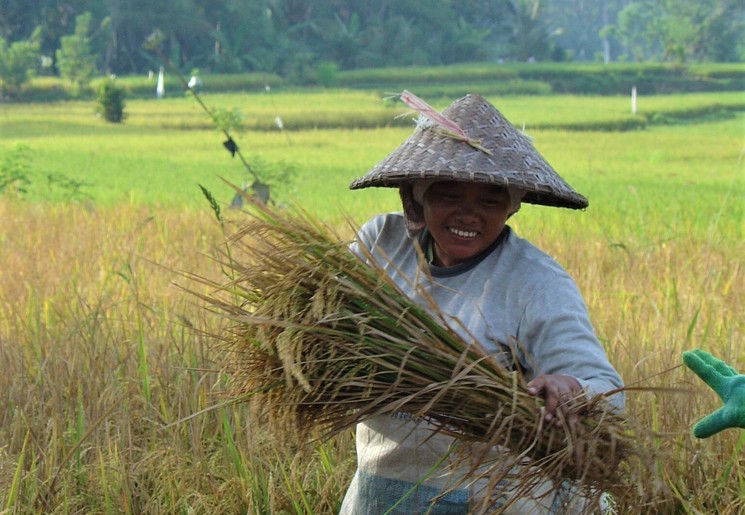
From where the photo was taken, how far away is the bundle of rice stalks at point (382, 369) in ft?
6.05

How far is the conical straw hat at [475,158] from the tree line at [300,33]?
17.6m

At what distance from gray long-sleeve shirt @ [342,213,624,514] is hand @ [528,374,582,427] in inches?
3.4

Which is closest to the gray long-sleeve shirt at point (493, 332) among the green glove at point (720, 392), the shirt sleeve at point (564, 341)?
the shirt sleeve at point (564, 341)

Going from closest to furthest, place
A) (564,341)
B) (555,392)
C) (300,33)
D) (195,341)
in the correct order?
(555,392), (564,341), (195,341), (300,33)

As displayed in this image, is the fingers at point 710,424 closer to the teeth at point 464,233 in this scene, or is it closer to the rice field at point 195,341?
the rice field at point 195,341

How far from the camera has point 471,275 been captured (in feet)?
7.11

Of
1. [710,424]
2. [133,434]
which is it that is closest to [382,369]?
[710,424]

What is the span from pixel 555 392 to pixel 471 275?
0.38 m

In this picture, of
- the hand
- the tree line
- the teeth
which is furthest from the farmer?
the tree line

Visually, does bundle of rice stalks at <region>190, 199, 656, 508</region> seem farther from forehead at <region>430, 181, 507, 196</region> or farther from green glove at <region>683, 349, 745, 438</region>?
forehead at <region>430, 181, 507, 196</region>

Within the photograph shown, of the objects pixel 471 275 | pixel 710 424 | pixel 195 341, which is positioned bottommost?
pixel 195 341

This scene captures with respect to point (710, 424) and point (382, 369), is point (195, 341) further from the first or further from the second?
point (710, 424)

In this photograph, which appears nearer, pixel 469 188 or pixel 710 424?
pixel 710 424

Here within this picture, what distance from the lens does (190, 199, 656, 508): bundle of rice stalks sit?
1843 millimetres
